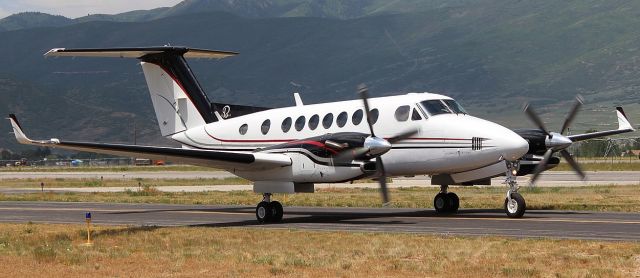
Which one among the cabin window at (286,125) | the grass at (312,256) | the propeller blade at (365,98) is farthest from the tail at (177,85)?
the grass at (312,256)

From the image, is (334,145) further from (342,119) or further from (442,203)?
(442,203)

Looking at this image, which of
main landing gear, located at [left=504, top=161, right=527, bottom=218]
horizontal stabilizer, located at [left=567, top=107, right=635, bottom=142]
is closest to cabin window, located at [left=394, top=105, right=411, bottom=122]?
main landing gear, located at [left=504, top=161, right=527, bottom=218]

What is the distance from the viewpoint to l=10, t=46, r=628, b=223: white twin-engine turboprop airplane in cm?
3047

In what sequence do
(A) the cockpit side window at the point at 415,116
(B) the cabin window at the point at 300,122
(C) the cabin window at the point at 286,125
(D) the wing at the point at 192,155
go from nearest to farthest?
1. (D) the wing at the point at 192,155
2. (A) the cockpit side window at the point at 415,116
3. (B) the cabin window at the point at 300,122
4. (C) the cabin window at the point at 286,125

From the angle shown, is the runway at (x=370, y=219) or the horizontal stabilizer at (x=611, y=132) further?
the horizontal stabilizer at (x=611, y=132)

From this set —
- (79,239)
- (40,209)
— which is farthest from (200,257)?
(40,209)

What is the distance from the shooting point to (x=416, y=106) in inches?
1261

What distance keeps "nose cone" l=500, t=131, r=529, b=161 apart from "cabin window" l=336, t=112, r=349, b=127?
519 cm

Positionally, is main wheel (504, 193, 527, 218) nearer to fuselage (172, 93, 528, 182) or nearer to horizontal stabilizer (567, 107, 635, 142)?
fuselage (172, 93, 528, 182)

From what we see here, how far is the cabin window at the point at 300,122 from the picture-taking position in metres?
34.1

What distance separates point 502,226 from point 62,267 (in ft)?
41.7

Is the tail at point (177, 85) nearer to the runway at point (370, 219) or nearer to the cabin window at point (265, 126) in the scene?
the cabin window at point (265, 126)

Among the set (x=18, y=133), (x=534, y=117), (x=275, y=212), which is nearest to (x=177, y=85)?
(x=275, y=212)

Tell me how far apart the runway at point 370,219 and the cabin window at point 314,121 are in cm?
306
